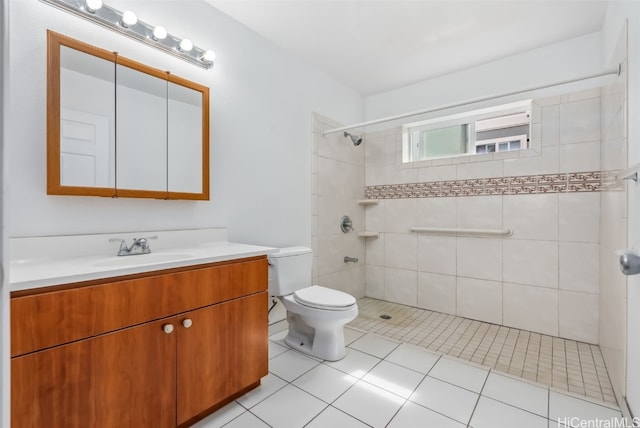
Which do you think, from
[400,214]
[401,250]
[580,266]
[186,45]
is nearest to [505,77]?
[400,214]

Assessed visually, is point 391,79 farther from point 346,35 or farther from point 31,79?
point 31,79

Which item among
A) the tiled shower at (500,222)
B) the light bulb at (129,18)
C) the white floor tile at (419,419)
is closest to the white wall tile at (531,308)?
the tiled shower at (500,222)

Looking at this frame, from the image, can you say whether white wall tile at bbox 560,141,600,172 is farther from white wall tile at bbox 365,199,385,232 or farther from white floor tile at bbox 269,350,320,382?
white floor tile at bbox 269,350,320,382

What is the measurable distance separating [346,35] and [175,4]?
47.9 inches

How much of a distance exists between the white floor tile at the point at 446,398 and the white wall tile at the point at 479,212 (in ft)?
4.92

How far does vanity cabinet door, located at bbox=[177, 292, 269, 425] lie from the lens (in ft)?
4.15

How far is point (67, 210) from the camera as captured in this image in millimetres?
1388

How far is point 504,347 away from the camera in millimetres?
2148

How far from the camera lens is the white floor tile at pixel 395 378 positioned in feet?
5.38

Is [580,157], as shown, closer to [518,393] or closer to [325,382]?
[518,393]

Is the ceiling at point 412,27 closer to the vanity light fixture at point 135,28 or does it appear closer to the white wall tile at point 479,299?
the vanity light fixture at point 135,28

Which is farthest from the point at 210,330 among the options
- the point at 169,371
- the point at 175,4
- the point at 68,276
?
the point at 175,4

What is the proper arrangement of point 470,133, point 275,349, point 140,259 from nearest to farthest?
point 140,259
point 275,349
point 470,133

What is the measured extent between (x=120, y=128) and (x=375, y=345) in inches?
85.5
